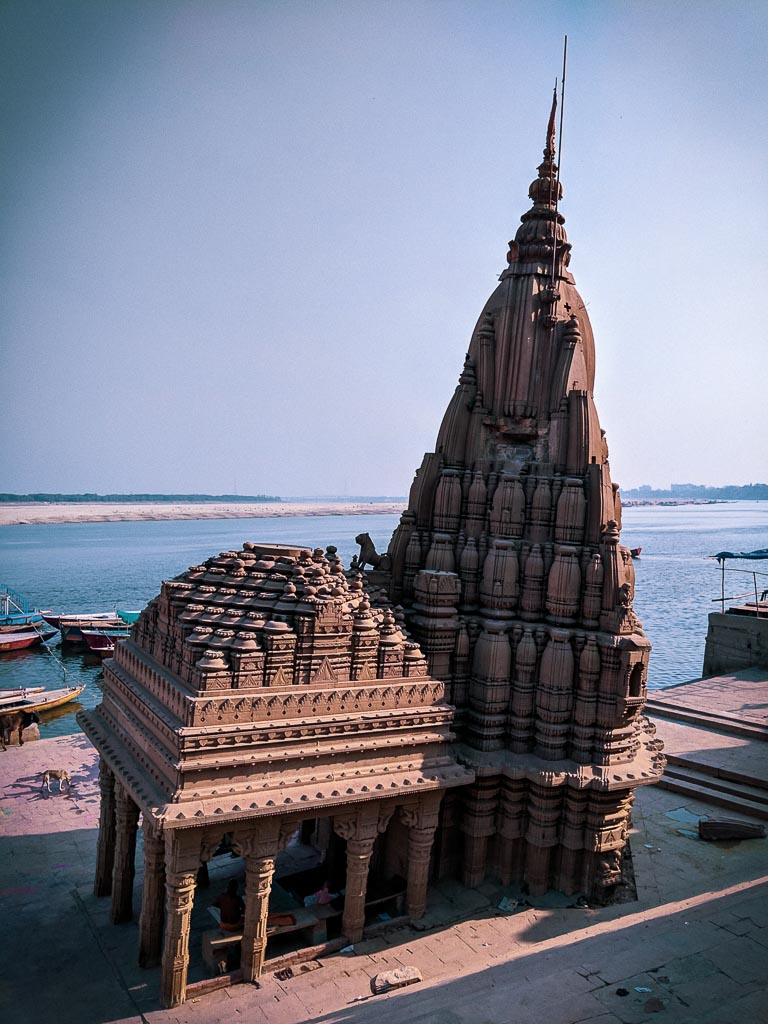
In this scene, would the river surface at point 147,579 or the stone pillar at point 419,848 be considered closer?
the stone pillar at point 419,848

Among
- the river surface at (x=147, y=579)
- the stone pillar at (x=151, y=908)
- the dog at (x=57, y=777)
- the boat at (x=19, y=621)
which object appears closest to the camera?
the stone pillar at (x=151, y=908)

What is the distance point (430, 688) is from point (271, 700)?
3.32 meters

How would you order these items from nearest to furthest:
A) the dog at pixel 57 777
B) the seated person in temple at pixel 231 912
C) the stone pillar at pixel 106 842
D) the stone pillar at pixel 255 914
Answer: the stone pillar at pixel 255 914 → the seated person in temple at pixel 231 912 → the stone pillar at pixel 106 842 → the dog at pixel 57 777

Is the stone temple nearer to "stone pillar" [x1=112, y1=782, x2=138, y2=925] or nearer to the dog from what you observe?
"stone pillar" [x1=112, y1=782, x2=138, y2=925]

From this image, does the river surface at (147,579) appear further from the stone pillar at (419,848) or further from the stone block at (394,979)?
the stone block at (394,979)

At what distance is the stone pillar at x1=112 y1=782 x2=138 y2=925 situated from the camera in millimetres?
13508

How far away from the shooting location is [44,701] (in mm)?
33250

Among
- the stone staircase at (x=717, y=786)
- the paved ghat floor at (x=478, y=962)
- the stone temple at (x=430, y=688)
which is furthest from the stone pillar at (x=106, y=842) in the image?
the stone staircase at (x=717, y=786)

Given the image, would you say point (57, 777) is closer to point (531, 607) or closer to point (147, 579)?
point (531, 607)

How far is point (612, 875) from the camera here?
14.6m

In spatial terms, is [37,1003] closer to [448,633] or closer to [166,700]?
[166,700]

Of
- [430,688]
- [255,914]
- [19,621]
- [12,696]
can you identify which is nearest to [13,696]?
[12,696]

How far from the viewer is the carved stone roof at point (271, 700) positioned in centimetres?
1132

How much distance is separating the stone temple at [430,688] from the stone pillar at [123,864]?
53 millimetres
